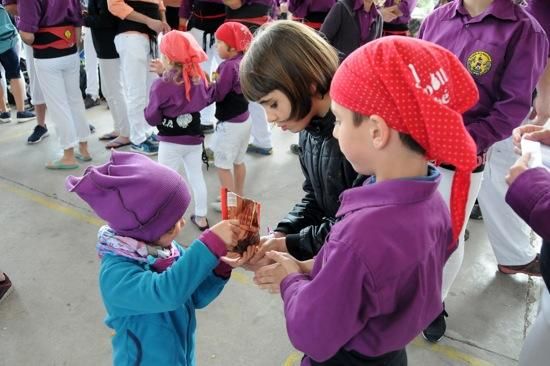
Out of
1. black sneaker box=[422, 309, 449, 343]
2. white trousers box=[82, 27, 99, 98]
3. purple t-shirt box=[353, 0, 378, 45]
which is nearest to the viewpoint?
black sneaker box=[422, 309, 449, 343]

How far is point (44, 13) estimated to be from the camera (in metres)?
4.06

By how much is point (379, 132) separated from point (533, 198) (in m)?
0.57

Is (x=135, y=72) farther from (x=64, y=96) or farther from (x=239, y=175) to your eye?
(x=239, y=175)

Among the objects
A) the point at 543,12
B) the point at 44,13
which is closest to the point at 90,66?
the point at 44,13

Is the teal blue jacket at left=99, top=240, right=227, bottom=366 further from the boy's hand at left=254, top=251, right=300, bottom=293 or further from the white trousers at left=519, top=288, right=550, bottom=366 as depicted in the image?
the white trousers at left=519, top=288, right=550, bottom=366

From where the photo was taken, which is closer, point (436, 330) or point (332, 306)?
point (332, 306)

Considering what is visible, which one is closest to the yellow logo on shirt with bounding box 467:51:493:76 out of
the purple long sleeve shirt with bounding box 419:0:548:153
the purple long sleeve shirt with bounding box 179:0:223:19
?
the purple long sleeve shirt with bounding box 419:0:548:153

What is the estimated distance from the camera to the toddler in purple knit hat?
4.51 ft

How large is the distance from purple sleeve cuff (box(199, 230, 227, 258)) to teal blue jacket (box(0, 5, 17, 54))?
4.95 meters

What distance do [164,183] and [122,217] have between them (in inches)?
6.2

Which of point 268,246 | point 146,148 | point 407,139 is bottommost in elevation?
point 146,148

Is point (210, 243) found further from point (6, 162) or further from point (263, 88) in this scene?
point (6, 162)

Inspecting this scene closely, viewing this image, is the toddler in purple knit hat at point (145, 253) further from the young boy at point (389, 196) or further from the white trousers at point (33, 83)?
the white trousers at point (33, 83)

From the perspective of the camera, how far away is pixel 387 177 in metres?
1.12
